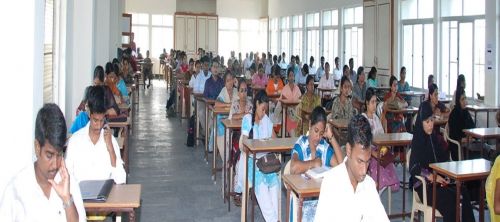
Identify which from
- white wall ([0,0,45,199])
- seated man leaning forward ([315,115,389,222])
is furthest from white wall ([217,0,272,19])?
seated man leaning forward ([315,115,389,222])

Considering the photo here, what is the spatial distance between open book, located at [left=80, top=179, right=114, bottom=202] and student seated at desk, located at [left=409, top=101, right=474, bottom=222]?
2503 mm

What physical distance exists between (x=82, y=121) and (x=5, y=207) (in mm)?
2589

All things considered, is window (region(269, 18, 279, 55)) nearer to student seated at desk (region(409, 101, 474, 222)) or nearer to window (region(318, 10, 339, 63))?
window (region(318, 10, 339, 63))

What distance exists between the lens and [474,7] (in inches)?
366

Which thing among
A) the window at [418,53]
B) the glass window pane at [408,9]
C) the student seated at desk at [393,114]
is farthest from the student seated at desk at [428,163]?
the glass window pane at [408,9]

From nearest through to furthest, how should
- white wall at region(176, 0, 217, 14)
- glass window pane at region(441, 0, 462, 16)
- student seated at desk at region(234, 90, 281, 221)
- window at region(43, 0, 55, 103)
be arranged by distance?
student seated at desk at region(234, 90, 281, 221) → window at region(43, 0, 55, 103) → glass window pane at region(441, 0, 462, 16) → white wall at region(176, 0, 217, 14)

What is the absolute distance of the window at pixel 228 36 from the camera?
78.6 ft

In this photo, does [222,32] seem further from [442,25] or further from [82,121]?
[82,121]

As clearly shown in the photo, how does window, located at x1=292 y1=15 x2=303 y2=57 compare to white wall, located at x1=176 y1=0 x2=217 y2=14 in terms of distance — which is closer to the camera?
window, located at x1=292 y1=15 x2=303 y2=57

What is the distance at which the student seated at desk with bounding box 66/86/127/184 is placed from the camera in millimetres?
3662

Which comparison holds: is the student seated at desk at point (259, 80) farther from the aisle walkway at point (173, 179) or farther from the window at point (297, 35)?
the window at point (297, 35)

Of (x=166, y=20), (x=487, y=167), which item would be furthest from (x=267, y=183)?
(x=166, y=20)

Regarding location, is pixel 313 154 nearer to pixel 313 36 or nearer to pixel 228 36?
pixel 313 36

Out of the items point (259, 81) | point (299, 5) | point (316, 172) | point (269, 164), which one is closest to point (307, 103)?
point (269, 164)
